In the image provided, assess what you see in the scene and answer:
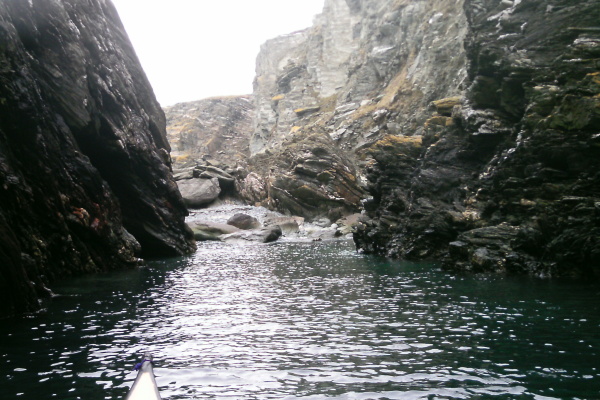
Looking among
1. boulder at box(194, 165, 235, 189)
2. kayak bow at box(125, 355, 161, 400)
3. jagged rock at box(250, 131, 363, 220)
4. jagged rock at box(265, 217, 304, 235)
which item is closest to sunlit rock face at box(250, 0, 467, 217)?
jagged rock at box(250, 131, 363, 220)

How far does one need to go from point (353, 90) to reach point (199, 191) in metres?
55.9

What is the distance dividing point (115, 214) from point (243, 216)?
37800 mm

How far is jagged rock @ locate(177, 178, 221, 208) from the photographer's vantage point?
3723 inches

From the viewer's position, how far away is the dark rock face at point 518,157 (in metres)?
27.5

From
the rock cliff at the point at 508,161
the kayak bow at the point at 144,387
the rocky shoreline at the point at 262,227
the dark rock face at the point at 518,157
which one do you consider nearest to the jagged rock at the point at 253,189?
the rocky shoreline at the point at 262,227

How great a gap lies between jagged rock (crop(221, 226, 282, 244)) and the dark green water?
35.9 metres

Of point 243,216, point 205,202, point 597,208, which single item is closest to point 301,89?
point 205,202

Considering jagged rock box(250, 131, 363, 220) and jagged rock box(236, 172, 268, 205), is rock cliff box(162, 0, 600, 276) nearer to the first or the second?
jagged rock box(250, 131, 363, 220)

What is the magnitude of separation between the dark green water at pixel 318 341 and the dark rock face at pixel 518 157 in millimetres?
3403

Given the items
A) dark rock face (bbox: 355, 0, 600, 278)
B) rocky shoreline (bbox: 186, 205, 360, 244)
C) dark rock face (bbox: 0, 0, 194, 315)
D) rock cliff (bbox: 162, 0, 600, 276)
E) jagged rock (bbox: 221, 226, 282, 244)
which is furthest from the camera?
rocky shoreline (bbox: 186, 205, 360, 244)

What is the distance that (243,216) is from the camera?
76.9 metres

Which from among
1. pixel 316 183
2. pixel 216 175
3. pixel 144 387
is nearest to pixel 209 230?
pixel 316 183

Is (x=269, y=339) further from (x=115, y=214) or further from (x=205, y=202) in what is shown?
(x=205, y=202)

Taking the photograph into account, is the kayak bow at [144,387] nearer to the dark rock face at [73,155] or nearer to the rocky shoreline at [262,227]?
the dark rock face at [73,155]
